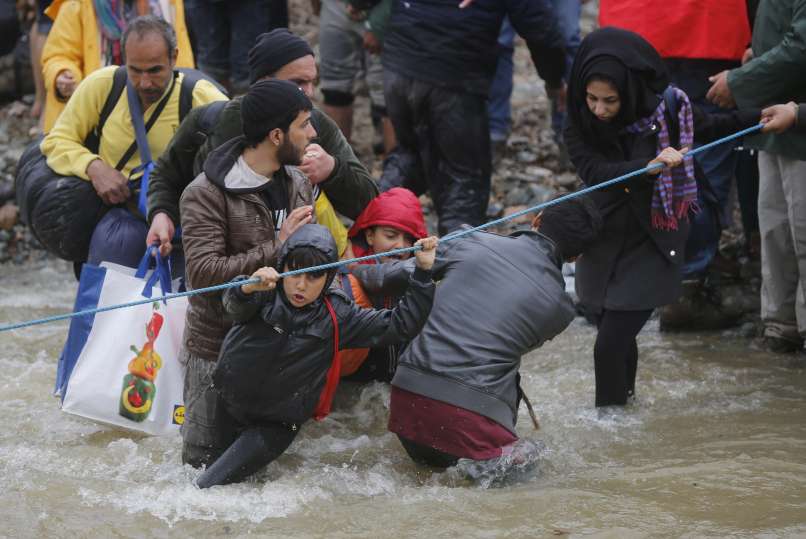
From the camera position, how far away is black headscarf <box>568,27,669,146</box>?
5047mm

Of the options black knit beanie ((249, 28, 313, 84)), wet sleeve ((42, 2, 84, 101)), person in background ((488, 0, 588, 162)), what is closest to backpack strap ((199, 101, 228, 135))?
black knit beanie ((249, 28, 313, 84))

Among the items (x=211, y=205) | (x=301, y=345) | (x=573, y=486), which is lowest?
(x=573, y=486)

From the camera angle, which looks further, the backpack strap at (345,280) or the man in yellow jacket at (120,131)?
the man in yellow jacket at (120,131)

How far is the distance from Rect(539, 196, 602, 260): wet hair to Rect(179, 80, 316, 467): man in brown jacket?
1.02 m

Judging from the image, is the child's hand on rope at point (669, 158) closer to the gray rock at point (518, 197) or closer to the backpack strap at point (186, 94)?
the backpack strap at point (186, 94)

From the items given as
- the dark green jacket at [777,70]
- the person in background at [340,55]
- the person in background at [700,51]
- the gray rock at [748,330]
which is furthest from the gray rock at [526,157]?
the dark green jacket at [777,70]

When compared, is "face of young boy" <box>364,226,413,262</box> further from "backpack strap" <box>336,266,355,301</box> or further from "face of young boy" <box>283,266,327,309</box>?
"face of young boy" <box>283,266,327,309</box>

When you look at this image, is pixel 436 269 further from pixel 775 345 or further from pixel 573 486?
pixel 775 345

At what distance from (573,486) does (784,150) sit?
212 cm

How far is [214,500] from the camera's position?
4426 millimetres

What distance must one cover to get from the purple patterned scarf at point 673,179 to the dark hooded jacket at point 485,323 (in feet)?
2.16

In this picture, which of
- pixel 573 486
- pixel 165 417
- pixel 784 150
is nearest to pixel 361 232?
Answer: pixel 165 417

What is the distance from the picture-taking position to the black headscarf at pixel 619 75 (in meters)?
5.05

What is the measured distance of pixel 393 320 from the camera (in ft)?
14.7
